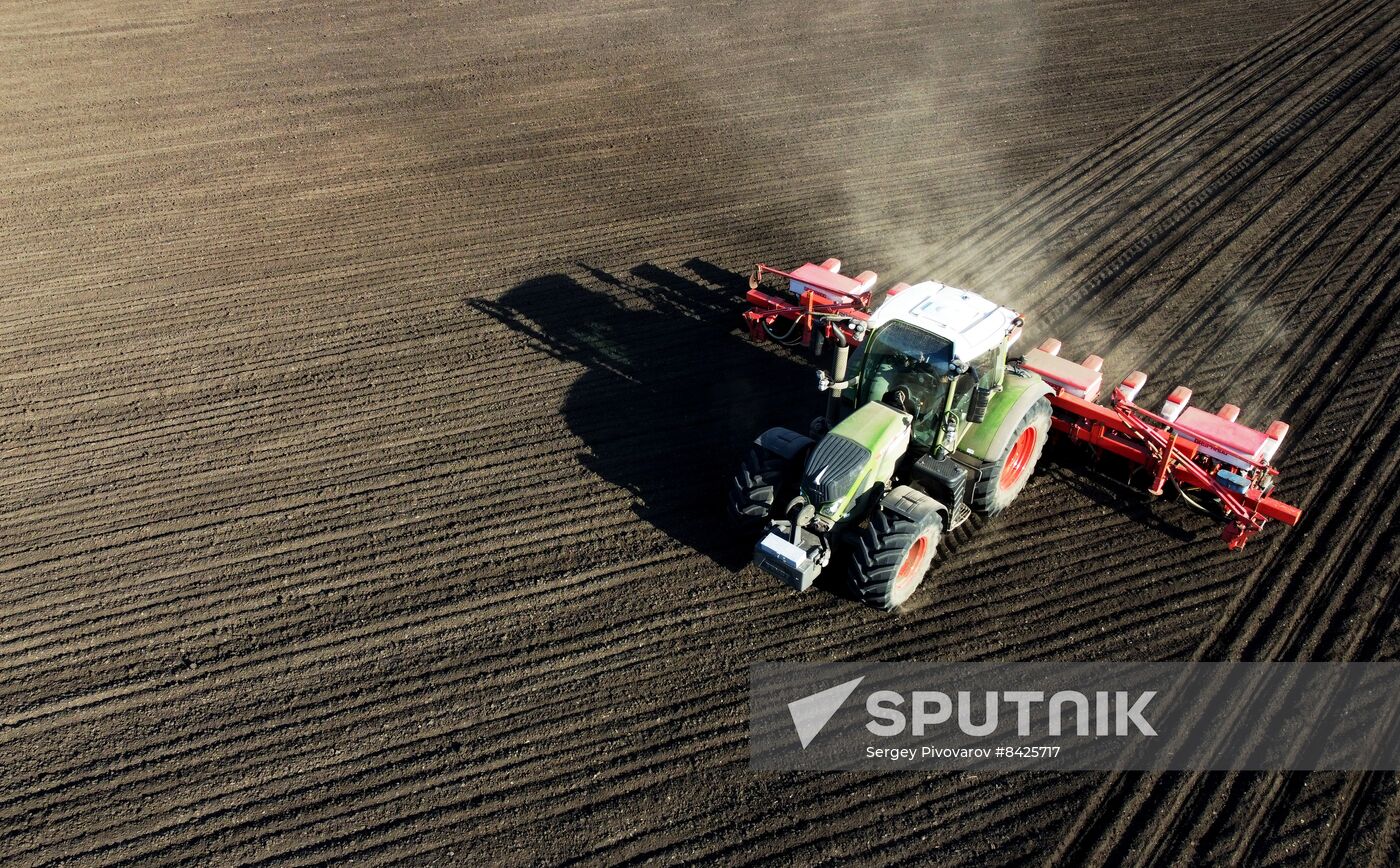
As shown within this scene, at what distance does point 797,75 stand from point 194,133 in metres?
10.9

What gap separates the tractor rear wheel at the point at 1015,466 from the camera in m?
9.02

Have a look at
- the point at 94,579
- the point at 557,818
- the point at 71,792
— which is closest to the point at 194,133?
the point at 94,579

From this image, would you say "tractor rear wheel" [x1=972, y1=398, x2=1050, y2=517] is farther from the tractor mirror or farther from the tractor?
the tractor mirror

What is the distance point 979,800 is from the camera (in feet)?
24.0

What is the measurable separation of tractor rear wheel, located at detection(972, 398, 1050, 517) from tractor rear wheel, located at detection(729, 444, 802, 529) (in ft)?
5.66

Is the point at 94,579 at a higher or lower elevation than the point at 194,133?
lower

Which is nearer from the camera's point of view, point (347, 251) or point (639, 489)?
point (639, 489)

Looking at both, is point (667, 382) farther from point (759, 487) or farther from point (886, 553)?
point (886, 553)

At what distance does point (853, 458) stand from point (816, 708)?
2.03 m

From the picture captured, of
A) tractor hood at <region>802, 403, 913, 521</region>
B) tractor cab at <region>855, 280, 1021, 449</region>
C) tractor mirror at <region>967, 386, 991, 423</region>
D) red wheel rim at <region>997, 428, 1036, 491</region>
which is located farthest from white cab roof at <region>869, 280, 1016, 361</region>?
red wheel rim at <region>997, 428, 1036, 491</region>

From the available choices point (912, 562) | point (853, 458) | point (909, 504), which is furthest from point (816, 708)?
point (853, 458)

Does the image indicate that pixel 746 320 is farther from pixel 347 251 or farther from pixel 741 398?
pixel 347 251

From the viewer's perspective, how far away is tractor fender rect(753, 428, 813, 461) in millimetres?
8938

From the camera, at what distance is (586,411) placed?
11141mm
